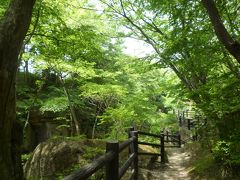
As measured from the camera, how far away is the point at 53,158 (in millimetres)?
6691

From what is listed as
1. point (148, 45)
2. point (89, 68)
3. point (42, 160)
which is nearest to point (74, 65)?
point (89, 68)

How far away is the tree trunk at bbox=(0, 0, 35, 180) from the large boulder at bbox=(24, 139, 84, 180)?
2716mm

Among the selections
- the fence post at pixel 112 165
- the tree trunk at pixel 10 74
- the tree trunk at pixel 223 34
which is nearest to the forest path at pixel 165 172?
the tree trunk at pixel 10 74

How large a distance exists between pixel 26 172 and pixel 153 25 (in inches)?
252

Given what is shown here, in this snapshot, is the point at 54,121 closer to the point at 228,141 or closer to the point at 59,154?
the point at 59,154

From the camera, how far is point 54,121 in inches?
626

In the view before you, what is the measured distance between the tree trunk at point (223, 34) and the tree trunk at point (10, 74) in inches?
Answer: 101

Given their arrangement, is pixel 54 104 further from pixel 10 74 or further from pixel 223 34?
pixel 223 34

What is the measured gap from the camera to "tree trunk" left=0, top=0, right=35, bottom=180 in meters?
3.61

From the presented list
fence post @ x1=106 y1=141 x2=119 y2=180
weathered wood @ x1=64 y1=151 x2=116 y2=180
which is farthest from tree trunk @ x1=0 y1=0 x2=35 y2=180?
weathered wood @ x1=64 y1=151 x2=116 y2=180

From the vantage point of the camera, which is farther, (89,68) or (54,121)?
(54,121)

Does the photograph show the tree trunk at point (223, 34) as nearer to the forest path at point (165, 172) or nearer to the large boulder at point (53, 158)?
the forest path at point (165, 172)

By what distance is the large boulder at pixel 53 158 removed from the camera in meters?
6.57

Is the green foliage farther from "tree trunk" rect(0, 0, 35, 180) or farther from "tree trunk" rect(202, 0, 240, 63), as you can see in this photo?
"tree trunk" rect(202, 0, 240, 63)
